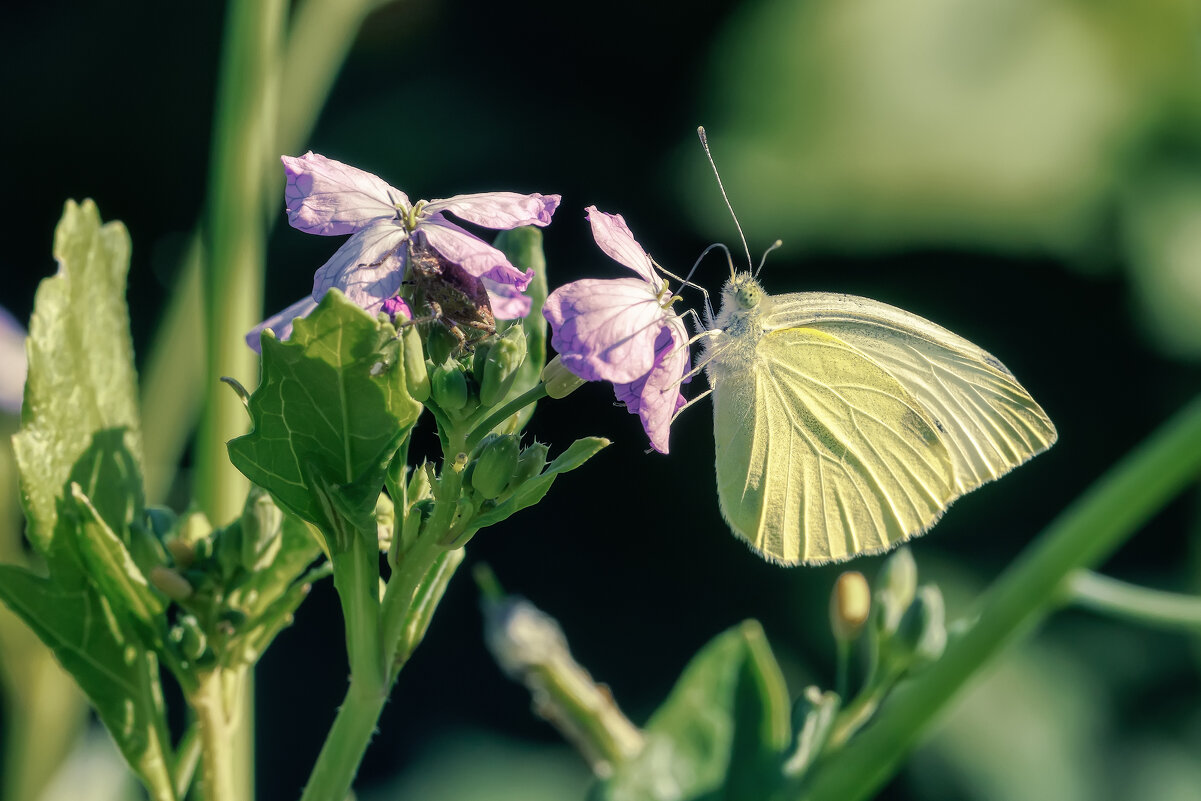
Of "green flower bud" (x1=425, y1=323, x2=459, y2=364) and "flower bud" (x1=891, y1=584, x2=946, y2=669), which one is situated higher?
"green flower bud" (x1=425, y1=323, x2=459, y2=364)

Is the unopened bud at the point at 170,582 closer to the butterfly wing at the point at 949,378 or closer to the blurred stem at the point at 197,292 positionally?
the blurred stem at the point at 197,292

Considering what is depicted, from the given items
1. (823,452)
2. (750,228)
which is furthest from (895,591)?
(750,228)

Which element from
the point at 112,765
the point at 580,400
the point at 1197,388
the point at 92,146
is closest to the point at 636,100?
the point at 580,400

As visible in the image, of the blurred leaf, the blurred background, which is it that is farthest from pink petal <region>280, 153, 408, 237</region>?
the blurred leaf

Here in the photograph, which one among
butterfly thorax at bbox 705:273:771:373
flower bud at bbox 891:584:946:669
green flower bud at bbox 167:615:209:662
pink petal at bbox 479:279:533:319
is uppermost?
pink petal at bbox 479:279:533:319

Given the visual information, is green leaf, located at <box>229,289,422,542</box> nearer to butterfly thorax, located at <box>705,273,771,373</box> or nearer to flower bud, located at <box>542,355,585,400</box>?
flower bud, located at <box>542,355,585,400</box>

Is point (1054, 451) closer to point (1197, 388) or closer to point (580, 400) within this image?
point (1197, 388)

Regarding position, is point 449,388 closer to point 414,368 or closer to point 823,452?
point 414,368

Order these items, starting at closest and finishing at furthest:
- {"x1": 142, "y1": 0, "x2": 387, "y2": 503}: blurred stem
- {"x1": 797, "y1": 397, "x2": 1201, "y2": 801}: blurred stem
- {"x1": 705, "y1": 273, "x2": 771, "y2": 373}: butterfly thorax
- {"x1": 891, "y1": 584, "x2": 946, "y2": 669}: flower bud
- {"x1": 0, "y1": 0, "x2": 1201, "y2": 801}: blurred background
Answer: {"x1": 797, "y1": 397, "x2": 1201, "y2": 801}: blurred stem < {"x1": 891, "y1": 584, "x2": 946, "y2": 669}: flower bud < {"x1": 142, "y1": 0, "x2": 387, "y2": 503}: blurred stem < {"x1": 705, "y1": 273, "x2": 771, "y2": 373}: butterfly thorax < {"x1": 0, "y1": 0, "x2": 1201, "y2": 801}: blurred background
